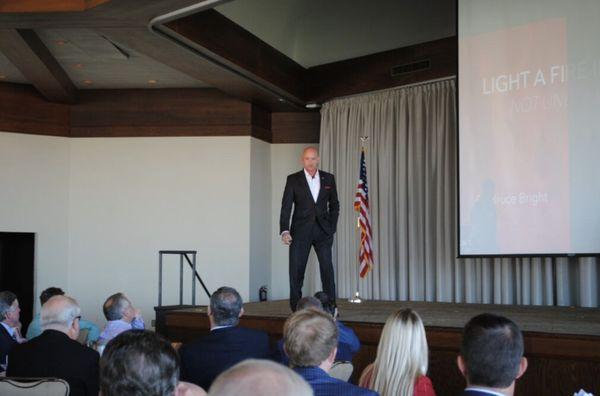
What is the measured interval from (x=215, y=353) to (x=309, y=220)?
3280mm

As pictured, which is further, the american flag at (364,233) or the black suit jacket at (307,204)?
the american flag at (364,233)

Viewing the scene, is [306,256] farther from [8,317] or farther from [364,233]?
[8,317]

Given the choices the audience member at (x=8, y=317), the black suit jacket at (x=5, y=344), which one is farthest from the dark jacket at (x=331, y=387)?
the audience member at (x=8, y=317)

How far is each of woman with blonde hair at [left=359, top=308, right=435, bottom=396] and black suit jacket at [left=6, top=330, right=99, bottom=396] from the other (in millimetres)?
1103

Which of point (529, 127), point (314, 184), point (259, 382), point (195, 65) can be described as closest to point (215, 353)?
point (259, 382)

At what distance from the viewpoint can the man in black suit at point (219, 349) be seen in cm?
327

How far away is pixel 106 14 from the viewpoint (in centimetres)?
699

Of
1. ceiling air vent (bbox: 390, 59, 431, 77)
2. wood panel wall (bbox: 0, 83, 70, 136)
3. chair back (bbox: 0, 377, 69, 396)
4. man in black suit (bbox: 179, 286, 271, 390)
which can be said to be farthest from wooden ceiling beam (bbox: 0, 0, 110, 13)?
chair back (bbox: 0, 377, 69, 396)

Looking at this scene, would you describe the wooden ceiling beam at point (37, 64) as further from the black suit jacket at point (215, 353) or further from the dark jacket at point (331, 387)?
the dark jacket at point (331, 387)

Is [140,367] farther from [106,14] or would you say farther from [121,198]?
[121,198]

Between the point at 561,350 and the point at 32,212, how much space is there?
789cm

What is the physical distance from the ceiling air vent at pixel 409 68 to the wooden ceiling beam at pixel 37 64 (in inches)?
163

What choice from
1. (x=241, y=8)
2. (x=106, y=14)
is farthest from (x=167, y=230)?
(x=106, y=14)

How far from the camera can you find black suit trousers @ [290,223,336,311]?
6.44 meters
